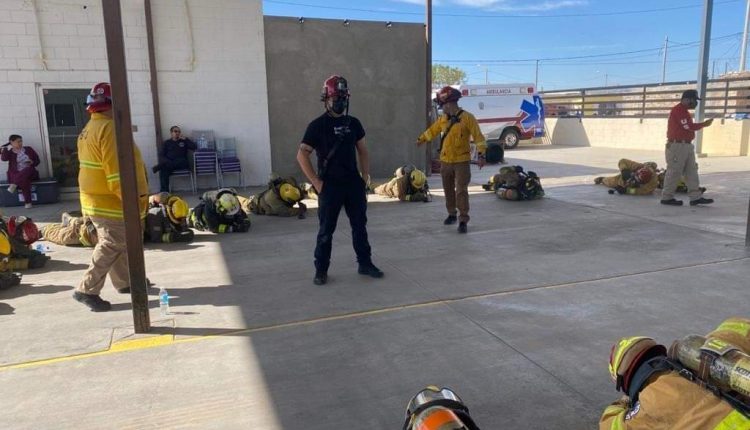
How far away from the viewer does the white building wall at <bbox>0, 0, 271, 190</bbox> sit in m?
11.3

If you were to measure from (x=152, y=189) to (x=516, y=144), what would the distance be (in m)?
15.4

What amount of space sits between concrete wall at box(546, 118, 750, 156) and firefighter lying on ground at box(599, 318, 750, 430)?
59.3 feet

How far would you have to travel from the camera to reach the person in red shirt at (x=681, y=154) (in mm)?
9133

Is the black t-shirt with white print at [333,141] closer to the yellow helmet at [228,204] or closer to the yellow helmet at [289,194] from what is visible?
the yellow helmet at [228,204]

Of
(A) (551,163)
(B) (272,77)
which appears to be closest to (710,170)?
(A) (551,163)

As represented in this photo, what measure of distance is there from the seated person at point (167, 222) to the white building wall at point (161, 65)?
5.09 meters

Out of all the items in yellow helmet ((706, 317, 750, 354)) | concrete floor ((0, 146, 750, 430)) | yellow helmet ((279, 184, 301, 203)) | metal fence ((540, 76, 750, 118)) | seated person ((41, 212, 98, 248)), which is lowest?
concrete floor ((0, 146, 750, 430))

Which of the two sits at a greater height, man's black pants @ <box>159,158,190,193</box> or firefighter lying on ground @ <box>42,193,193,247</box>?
man's black pants @ <box>159,158,190,193</box>

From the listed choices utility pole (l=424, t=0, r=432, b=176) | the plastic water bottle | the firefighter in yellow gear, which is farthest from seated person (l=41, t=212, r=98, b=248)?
utility pole (l=424, t=0, r=432, b=176)

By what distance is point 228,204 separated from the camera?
830 cm

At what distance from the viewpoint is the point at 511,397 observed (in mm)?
3328

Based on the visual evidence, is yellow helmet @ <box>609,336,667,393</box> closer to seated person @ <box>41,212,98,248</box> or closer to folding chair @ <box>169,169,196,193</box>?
seated person @ <box>41,212,98,248</box>

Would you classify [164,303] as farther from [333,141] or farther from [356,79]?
[356,79]

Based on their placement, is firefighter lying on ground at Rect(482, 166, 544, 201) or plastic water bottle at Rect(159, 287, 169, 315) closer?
plastic water bottle at Rect(159, 287, 169, 315)
